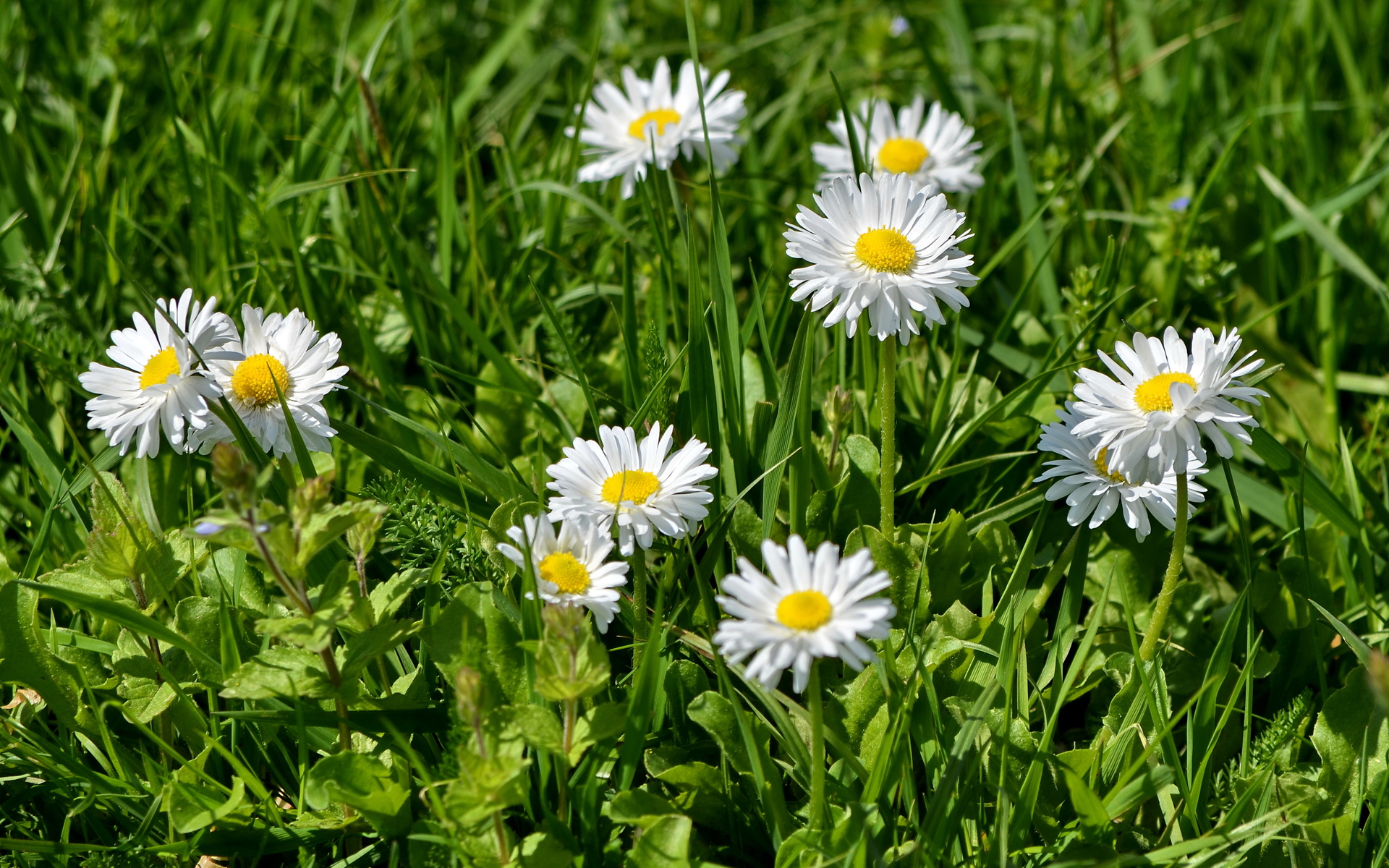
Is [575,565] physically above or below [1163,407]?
below

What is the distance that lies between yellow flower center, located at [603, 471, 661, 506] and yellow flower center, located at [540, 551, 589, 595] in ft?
0.47

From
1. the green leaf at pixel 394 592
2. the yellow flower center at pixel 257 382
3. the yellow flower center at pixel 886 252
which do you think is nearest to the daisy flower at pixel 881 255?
the yellow flower center at pixel 886 252

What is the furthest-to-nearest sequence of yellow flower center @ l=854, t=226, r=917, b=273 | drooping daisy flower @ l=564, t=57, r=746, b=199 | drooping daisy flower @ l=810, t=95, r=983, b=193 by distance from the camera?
drooping daisy flower @ l=810, t=95, r=983, b=193 < drooping daisy flower @ l=564, t=57, r=746, b=199 < yellow flower center @ l=854, t=226, r=917, b=273

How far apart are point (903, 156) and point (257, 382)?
2.21 meters

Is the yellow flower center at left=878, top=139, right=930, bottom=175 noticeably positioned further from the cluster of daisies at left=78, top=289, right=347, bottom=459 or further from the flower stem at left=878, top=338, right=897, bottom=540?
the cluster of daisies at left=78, top=289, right=347, bottom=459

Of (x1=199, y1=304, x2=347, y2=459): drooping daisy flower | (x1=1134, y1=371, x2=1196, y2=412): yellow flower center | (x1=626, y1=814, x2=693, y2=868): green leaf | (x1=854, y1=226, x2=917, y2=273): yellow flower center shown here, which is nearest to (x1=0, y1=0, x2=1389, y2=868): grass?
(x1=626, y1=814, x2=693, y2=868): green leaf

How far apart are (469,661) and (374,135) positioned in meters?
2.12

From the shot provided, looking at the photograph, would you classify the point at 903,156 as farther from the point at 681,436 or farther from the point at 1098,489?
the point at 1098,489

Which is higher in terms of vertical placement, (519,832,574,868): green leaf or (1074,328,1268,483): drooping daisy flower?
(1074,328,1268,483): drooping daisy flower

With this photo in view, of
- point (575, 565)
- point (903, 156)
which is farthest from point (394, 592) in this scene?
point (903, 156)

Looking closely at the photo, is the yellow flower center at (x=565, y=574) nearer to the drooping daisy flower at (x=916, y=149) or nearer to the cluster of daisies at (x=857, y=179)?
the cluster of daisies at (x=857, y=179)

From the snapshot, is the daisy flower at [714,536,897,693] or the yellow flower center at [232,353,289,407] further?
Result: the yellow flower center at [232,353,289,407]

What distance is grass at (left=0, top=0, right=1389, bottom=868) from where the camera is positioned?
2.09 m

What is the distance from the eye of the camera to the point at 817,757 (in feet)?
6.36
